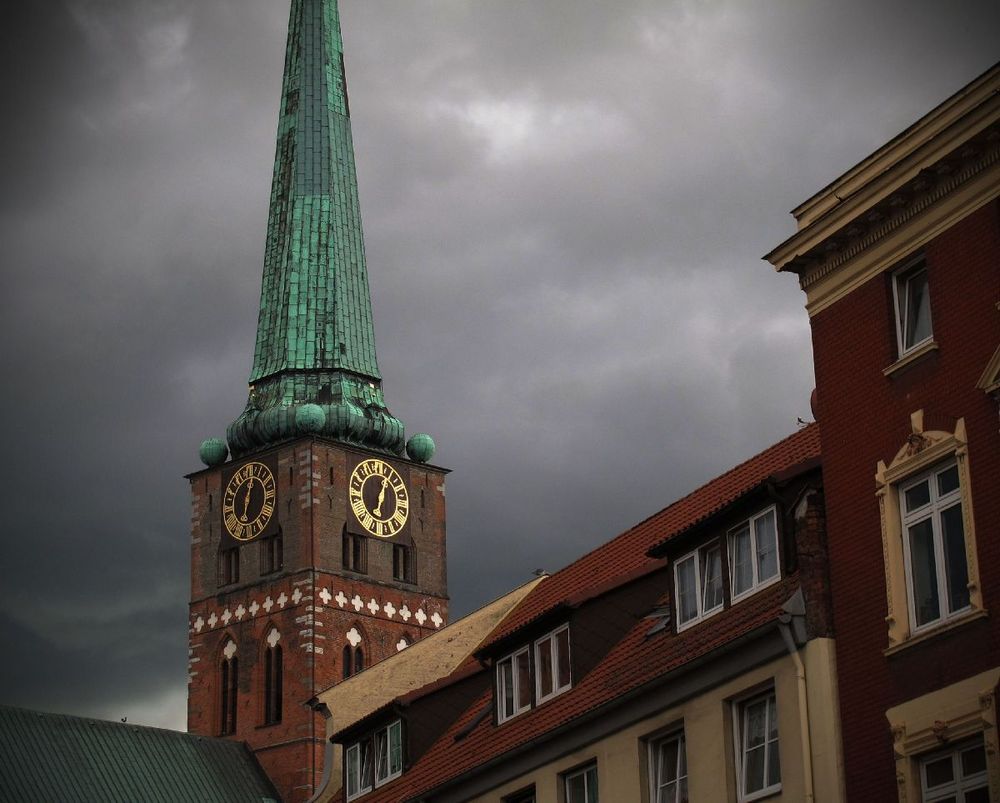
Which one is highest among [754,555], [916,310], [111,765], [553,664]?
[111,765]

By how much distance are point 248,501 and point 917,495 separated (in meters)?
69.9

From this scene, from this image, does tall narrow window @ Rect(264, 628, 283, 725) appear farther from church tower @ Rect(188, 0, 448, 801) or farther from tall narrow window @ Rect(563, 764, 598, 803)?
tall narrow window @ Rect(563, 764, 598, 803)

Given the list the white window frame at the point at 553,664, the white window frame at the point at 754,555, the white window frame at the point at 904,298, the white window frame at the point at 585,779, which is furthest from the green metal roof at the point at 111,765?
the white window frame at the point at 904,298

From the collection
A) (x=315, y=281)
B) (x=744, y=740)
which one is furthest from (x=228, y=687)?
(x=744, y=740)

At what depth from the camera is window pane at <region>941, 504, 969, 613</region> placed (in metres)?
25.2

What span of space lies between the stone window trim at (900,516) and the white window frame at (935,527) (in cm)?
4

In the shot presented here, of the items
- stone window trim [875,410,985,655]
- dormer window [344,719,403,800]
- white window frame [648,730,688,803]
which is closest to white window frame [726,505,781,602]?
white window frame [648,730,688,803]

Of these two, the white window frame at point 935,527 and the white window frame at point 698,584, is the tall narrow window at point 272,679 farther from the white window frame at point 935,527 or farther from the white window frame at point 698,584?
the white window frame at point 935,527

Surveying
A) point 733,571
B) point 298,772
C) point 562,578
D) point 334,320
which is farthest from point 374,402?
point 733,571

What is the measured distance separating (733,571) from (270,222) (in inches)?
2853

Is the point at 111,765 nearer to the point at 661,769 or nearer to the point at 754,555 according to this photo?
the point at 661,769

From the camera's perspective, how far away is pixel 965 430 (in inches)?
1001

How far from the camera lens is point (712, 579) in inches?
1238

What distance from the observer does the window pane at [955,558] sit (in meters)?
25.2
